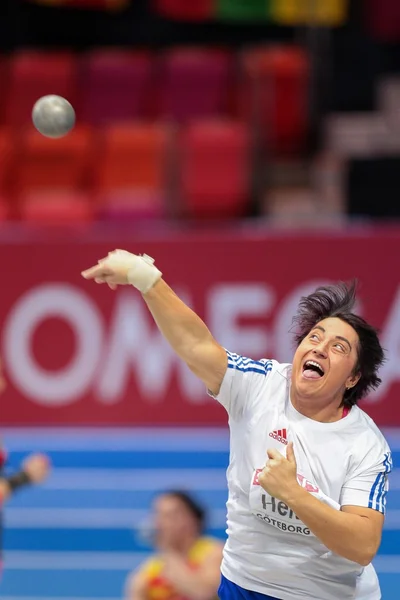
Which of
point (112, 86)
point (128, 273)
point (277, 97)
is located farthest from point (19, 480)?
point (277, 97)

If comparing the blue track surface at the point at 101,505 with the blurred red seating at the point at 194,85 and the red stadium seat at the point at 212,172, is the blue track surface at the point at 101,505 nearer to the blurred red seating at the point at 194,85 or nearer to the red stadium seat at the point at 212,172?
the red stadium seat at the point at 212,172

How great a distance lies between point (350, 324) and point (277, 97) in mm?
9113

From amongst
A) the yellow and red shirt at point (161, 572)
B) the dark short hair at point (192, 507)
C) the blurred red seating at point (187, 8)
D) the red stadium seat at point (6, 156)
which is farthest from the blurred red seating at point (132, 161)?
the yellow and red shirt at point (161, 572)

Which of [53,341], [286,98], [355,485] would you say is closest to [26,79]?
[286,98]

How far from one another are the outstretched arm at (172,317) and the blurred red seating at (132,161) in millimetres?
7742

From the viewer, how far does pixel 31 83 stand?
12234 mm

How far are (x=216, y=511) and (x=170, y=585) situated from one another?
7.42ft

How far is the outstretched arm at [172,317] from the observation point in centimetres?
374

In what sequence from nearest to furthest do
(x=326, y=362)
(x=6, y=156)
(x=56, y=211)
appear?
(x=326, y=362)
(x=56, y=211)
(x=6, y=156)

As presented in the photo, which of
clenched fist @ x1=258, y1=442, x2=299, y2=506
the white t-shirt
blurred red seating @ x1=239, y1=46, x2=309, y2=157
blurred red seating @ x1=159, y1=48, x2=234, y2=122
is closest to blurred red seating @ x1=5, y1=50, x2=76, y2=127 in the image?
blurred red seating @ x1=159, y1=48, x2=234, y2=122

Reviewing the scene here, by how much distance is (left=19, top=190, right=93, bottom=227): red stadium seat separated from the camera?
1095 cm

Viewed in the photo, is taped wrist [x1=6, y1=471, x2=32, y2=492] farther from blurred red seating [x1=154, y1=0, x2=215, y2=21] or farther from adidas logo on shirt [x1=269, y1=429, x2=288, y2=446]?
blurred red seating [x1=154, y1=0, x2=215, y2=21]

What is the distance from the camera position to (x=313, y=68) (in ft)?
42.6

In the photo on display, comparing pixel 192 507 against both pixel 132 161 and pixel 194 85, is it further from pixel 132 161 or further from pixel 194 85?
pixel 194 85
